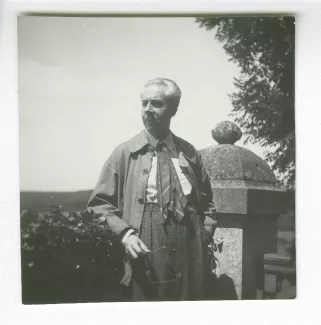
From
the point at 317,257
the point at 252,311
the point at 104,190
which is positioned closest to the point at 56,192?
the point at 104,190

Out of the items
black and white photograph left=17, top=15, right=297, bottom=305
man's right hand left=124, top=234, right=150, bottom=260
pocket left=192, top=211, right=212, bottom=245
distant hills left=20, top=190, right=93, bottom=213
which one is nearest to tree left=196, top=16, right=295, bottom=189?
black and white photograph left=17, top=15, right=297, bottom=305

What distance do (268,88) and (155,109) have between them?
761 millimetres

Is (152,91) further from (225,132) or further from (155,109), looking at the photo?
(225,132)

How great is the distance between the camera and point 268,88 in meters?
3.52

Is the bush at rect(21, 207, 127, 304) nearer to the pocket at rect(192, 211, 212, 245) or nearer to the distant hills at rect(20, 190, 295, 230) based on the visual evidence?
the distant hills at rect(20, 190, 295, 230)

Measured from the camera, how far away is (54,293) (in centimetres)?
333

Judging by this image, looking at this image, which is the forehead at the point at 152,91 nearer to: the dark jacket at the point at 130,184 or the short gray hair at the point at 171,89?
the short gray hair at the point at 171,89

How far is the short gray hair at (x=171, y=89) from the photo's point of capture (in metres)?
3.39

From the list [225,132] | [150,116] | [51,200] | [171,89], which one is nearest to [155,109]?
[150,116]

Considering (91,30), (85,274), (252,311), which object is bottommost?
(252,311)

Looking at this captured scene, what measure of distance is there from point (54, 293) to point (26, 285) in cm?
18

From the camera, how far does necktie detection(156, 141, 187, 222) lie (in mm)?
3375

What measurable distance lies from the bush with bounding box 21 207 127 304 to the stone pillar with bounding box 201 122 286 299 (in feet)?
2.27

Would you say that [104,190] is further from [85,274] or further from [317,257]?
[317,257]
